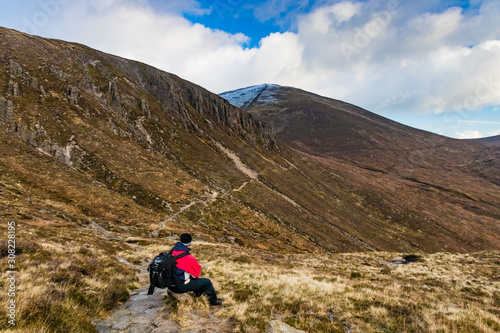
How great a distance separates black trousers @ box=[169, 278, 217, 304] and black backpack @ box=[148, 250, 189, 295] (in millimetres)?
324

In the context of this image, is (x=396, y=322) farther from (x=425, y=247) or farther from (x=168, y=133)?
(x=425, y=247)

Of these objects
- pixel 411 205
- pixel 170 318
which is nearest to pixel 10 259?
pixel 170 318

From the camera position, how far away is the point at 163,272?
762 cm

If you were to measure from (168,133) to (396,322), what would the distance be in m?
70.5

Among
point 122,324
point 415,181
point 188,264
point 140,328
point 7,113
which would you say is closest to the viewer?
point 140,328

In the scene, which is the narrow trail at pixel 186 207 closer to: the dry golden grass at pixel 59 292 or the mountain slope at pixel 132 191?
the mountain slope at pixel 132 191

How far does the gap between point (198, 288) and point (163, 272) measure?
1.74 meters

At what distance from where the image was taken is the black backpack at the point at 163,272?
7.54 meters

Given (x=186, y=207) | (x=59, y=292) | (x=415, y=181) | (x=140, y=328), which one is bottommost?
(x=186, y=207)

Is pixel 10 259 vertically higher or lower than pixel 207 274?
higher

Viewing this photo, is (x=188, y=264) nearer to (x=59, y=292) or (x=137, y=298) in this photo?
(x=137, y=298)

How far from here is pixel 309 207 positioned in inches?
2761

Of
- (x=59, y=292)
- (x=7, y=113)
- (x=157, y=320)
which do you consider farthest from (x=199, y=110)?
(x=157, y=320)

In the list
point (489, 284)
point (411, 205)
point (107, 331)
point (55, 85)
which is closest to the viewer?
point (107, 331)
